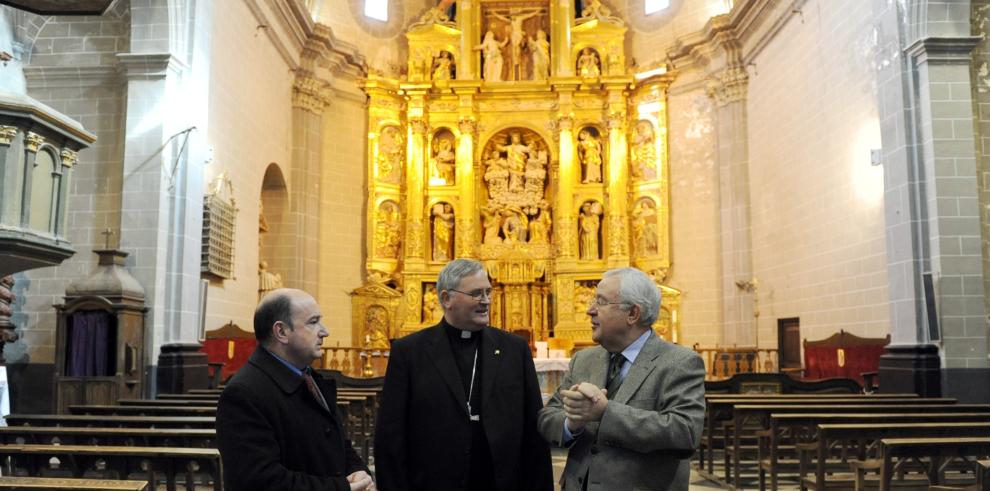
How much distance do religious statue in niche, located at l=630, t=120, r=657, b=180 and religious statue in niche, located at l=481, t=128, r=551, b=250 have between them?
6.40 feet

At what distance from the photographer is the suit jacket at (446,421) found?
10.8ft

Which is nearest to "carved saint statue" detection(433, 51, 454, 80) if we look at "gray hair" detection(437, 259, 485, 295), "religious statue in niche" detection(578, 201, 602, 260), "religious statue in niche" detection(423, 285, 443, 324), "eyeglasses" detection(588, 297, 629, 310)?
"religious statue in niche" detection(578, 201, 602, 260)

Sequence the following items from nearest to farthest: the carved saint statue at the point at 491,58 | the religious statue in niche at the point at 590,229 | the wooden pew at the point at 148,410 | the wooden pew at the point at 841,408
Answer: the wooden pew at the point at 148,410, the wooden pew at the point at 841,408, the religious statue in niche at the point at 590,229, the carved saint statue at the point at 491,58

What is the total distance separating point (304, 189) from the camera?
17.4 meters

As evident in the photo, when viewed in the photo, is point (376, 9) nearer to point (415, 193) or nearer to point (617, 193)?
point (415, 193)

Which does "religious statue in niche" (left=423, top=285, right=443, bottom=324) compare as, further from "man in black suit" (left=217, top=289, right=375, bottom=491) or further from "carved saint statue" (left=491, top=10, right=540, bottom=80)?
"man in black suit" (left=217, top=289, right=375, bottom=491)

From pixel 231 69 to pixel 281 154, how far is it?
341 centimetres

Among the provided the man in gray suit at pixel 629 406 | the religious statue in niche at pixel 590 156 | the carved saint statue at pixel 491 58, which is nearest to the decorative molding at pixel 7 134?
the man in gray suit at pixel 629 406

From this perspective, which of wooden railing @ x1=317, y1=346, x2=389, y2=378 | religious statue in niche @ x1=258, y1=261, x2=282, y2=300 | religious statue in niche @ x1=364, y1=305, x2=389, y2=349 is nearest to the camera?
wooden railing @ x1=317, y1=346, x2=389, y2=378

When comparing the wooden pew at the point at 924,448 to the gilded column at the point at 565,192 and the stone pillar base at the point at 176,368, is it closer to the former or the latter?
the stone pillar base at the point at 176,368

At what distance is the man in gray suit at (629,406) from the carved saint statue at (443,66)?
16.5m

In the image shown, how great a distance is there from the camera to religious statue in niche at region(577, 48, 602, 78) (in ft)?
62.3

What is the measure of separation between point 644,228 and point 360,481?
1587cm

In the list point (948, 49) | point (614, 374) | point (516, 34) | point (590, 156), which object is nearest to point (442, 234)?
point (590, 156)
